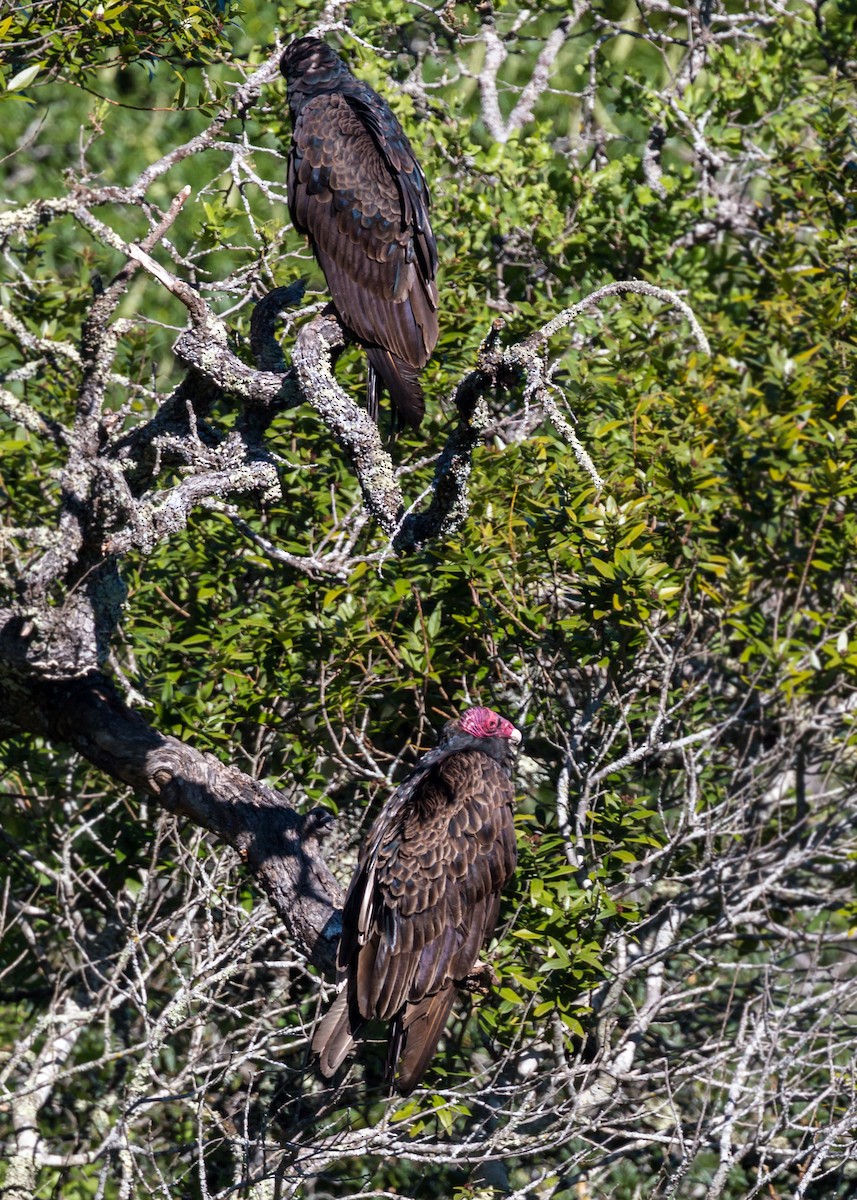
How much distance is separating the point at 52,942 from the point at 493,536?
2.48 metres

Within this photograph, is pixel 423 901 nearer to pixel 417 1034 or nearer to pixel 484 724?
pixel 417 1034

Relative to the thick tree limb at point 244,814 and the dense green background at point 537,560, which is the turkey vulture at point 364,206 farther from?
the thick tree limb at point 244,814

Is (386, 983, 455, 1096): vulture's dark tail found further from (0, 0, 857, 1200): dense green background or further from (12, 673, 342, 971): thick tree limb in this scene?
(12, 673, 342, 971): thick tree limb

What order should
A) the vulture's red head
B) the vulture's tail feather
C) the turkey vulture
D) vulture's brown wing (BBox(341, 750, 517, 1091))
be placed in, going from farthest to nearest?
the turkey vulture
the vulture's red head
vulture's brown wing (BBox(341, 750, 517, 1091))
the vulture's tail feather

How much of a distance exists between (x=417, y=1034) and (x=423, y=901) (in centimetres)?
36

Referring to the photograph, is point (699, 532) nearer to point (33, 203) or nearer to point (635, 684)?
point (635, 684)

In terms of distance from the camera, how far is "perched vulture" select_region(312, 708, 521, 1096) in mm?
3715

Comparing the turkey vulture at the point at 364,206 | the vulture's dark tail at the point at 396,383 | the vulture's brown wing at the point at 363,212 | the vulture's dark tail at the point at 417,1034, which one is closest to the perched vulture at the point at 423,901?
the vulture's dark tail at the point at 417,1034

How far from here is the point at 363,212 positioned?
4469mm

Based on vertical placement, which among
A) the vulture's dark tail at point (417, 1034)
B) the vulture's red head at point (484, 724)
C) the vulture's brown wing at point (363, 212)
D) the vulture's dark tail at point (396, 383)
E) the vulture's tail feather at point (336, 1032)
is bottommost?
the vulture's dark tail at point (417, 1034)

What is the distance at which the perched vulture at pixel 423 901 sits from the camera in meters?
3.71

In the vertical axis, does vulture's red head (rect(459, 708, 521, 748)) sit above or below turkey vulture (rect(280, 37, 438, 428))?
below

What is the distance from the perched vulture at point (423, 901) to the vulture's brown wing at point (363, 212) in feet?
4.42

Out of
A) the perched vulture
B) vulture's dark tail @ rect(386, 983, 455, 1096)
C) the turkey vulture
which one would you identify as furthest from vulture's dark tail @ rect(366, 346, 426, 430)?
vulture's dark tail @ rect(386, 983, 455, 1096)
